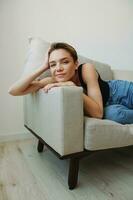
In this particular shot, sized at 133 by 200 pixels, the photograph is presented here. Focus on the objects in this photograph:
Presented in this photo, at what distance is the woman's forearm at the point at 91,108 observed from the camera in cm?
116

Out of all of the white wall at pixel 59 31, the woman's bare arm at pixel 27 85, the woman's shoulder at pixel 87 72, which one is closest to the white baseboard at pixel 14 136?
the white wall at pixel 59 31

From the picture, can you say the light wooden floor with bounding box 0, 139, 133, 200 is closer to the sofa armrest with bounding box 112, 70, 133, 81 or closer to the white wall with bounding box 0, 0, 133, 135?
the white wall with bounding box 0, 0, 133, 135

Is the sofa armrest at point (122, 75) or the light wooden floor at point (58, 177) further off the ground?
the sofa armrest at point (122, 75)

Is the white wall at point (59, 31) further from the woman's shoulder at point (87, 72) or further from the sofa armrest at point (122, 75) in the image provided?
the woman's shoulder at point (87, 72)

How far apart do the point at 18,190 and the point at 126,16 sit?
1.94 meters

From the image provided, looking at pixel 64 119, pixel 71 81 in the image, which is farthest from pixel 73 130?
pixel 71 81

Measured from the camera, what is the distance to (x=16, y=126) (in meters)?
1.97

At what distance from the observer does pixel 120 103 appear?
1.45 m

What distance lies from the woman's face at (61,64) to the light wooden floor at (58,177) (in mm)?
563

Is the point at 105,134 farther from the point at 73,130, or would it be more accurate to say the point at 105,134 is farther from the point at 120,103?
the point at 120,103

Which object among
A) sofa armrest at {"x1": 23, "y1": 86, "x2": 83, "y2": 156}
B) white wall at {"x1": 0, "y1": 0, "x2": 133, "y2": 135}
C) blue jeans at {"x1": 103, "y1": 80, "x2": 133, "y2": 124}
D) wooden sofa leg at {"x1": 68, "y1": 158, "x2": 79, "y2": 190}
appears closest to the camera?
sofa armrest at {"x1": 23, "y1": 86, "x2": 83, "y2": 156}

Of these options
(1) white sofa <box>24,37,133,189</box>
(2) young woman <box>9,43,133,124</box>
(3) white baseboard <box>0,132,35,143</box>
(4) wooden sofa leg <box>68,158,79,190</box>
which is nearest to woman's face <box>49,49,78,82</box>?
(2) young woman <box>9,43,133,124</box>

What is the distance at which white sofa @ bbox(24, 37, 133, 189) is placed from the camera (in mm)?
1030

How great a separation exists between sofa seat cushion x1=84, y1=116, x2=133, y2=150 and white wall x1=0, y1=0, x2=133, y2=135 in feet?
3.34
